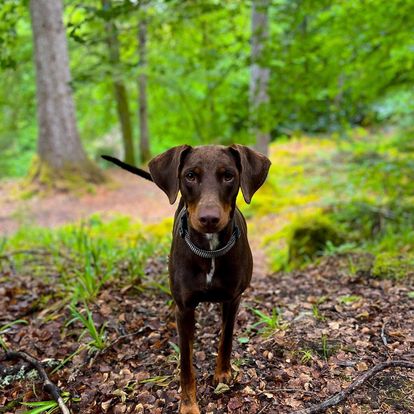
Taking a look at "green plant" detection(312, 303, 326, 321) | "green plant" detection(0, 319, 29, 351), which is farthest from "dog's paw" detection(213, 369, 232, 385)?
"green plant" detection(0, 319, 29, 351)

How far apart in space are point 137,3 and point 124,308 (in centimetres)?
312

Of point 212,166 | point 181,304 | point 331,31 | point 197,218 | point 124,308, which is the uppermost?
point 331,31

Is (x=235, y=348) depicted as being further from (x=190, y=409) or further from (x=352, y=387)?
(x=352, y=387)

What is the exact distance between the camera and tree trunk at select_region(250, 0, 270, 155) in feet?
17.7

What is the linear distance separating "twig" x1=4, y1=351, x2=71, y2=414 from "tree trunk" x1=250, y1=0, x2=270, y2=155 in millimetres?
4289

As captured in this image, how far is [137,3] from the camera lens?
13.7ft

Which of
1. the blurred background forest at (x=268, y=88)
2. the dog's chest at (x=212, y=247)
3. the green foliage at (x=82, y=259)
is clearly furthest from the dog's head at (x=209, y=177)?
the blurred background forest at (x=268, y=88)

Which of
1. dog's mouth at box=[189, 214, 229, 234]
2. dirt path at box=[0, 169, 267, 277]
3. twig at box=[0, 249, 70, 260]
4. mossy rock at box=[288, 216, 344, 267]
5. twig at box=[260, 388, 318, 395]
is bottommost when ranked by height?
dirt path at box=[0, 169, 267, 277]

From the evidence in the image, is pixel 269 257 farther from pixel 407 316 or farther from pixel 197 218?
pixel 197 218

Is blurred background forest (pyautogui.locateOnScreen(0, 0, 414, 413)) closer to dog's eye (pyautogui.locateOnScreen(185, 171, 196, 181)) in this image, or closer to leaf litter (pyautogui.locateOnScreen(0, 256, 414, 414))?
leaf litter (pyautogui.locateOnScreen(0, 256, 414, 414))

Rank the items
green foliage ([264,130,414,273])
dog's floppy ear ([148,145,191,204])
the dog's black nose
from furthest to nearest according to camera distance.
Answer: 1. green foliage ([264,130,414,273])
2. dog's floppy ear ([148,145,191,204])
3. the dog's black nose

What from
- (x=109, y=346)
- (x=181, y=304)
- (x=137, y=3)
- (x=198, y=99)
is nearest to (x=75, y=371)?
(x=109, y=346)

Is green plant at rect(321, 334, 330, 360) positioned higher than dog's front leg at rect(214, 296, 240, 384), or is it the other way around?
dog's front leg at rect(214, 296, 240, 384)

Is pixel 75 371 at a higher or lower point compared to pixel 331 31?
lower
